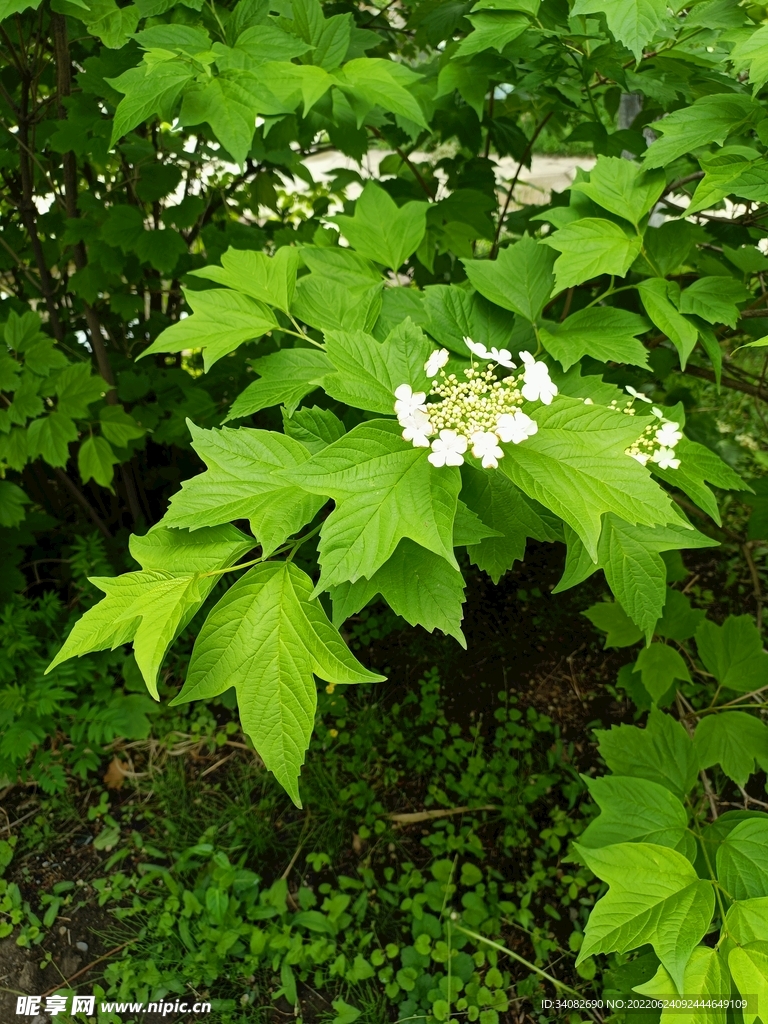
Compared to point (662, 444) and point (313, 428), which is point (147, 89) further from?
point (662, 444)

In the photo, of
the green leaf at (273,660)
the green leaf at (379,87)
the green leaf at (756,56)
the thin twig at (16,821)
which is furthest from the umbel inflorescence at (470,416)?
the thin twig at (16,821)

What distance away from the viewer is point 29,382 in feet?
7.07

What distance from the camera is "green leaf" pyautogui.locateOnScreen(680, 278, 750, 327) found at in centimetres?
147

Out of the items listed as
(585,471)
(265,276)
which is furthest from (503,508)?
(265,276)

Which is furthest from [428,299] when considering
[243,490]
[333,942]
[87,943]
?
[87,943]

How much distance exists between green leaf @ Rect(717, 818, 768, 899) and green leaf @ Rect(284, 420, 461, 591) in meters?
0.90

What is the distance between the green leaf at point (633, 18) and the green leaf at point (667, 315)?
44cm

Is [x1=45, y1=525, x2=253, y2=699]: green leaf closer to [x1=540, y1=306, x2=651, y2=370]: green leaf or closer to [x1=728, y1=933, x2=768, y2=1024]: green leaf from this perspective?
[x1=540, y1=306, x2=651, y2=370]: green leaf

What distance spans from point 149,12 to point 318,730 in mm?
2267

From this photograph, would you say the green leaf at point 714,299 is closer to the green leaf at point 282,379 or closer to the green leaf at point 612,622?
the green leaf at point 282,379

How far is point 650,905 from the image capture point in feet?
4.04

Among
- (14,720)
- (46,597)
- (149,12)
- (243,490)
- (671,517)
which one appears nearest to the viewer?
(671,517)

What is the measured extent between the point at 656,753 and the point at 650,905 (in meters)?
0.54

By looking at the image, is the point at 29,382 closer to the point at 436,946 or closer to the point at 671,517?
the point at 671,517
